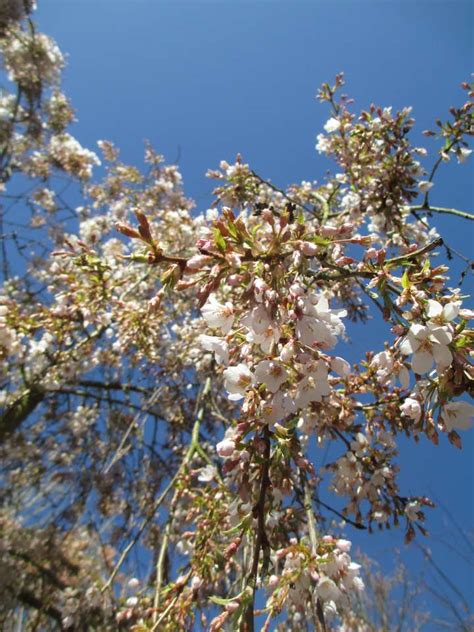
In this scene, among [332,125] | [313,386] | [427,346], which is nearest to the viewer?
[427,346]

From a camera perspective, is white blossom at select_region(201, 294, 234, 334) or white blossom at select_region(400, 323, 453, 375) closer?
white blossom at select_region(400, 323, 453, 375)

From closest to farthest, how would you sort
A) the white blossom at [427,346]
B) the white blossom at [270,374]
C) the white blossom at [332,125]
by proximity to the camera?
the white blossom at [427,346]
the white blossom at [270,374]
the white blossom at [332,125]

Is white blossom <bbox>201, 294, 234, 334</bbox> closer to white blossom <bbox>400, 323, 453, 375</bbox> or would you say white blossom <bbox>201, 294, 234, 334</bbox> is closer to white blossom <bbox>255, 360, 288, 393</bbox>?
white blossom <bbox>255, 360, 288, 393</bbox>

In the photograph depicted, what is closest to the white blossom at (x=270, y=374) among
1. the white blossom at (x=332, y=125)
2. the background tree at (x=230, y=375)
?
the background tree at (x=230, y=375)

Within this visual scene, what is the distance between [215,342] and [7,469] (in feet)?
16.8

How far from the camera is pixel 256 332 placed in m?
1.16

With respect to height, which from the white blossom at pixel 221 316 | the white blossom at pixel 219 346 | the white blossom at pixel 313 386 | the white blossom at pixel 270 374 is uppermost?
the white blossom at pixel 221 316

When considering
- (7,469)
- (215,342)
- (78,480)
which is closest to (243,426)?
(215,342)

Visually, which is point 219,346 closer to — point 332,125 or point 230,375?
point 230,375

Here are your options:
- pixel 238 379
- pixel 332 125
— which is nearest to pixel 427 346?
pixel 238 379

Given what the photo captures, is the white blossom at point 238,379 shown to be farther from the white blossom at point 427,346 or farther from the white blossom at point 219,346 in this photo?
the white blossom at point 427,346

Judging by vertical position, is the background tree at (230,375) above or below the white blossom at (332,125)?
below

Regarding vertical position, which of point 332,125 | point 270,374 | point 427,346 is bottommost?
point 270,374

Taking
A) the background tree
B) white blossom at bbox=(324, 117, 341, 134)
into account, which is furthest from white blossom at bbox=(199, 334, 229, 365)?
white blossom at bbox=(324, 117, 341, 134)
